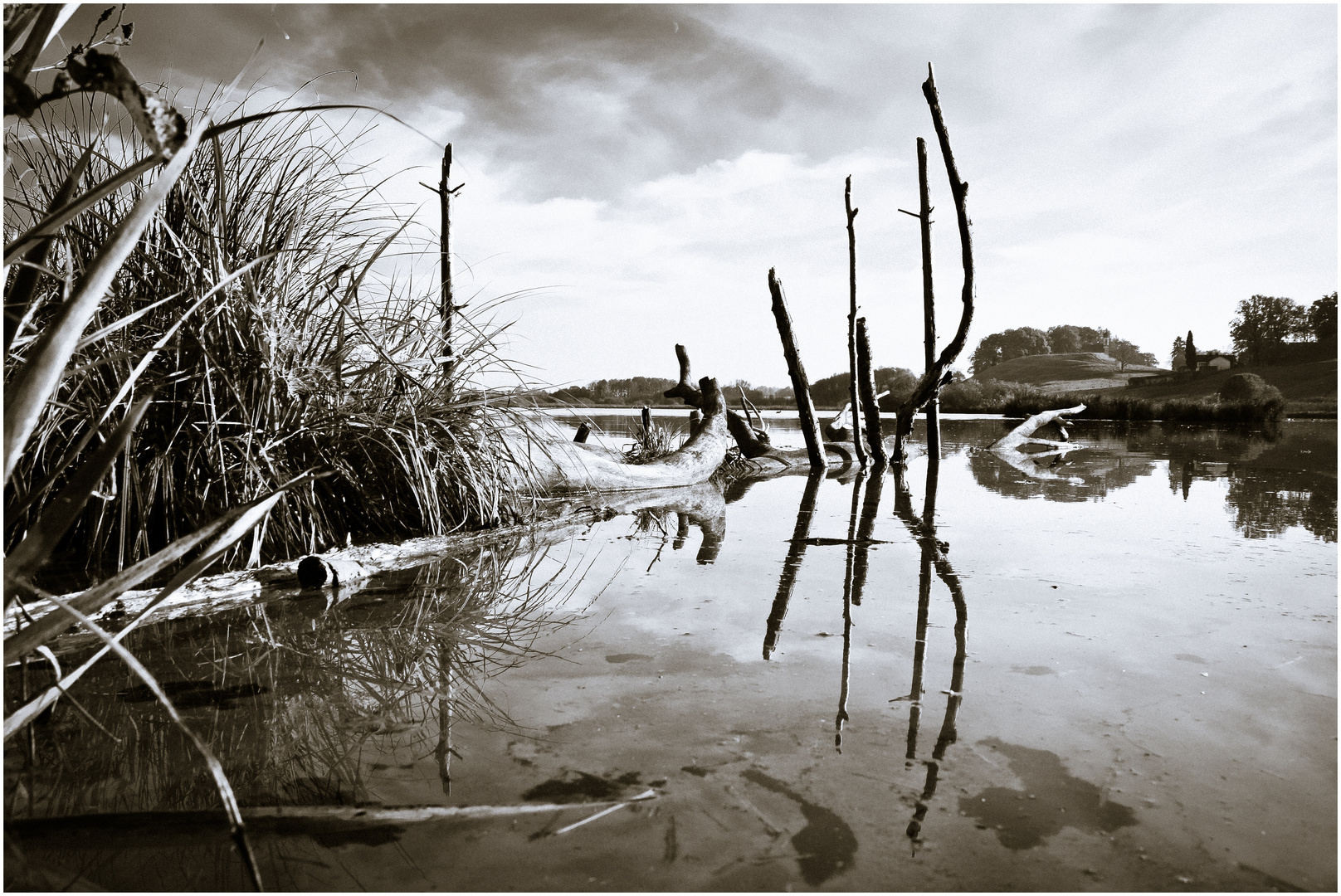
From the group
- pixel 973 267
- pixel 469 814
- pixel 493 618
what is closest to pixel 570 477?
pixel 493 618

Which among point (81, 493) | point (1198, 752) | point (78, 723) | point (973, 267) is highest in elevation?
point (973, 267)

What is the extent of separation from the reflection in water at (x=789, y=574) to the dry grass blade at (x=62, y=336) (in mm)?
1798

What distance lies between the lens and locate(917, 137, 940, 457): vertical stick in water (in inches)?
398

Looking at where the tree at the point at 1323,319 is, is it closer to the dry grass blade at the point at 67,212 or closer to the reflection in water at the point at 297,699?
the reflection in water at the point at 297,699

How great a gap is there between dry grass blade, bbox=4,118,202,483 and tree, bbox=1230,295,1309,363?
45636 mm

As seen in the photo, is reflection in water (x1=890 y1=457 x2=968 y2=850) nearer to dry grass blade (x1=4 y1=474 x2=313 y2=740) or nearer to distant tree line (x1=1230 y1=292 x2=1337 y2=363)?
dry grass blade (x1=4 y1=474 x2=313 y2=740)

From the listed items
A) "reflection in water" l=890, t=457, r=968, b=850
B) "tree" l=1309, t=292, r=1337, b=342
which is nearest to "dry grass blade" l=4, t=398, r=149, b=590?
"reflection in water" l=890, t=457, r=968, b=850

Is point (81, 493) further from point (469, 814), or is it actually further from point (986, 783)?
point (986, 783)

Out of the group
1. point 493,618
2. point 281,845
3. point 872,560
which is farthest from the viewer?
point 872,560

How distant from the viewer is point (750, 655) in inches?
92.6

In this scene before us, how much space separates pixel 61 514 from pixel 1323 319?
42758 millimetres

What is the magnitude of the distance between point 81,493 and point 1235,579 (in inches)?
151

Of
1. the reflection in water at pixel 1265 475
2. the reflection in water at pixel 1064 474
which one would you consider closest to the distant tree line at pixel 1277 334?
the reflection in water at pixel 1265 475

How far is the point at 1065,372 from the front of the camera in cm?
6397
